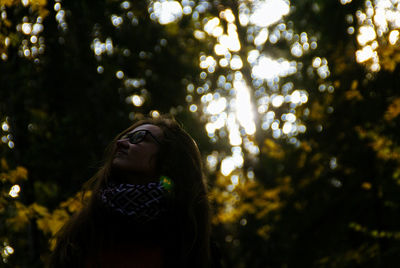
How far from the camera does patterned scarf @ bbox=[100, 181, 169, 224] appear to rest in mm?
2434

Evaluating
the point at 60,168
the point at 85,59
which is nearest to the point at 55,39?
the point at 85,59

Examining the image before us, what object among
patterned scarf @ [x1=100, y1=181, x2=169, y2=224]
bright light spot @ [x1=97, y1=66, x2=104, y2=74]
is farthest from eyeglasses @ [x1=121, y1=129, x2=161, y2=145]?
bright light spot @ [x1=97, y1=66, x2=104, y2=74]

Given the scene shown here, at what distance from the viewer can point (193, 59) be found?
38.3 ft

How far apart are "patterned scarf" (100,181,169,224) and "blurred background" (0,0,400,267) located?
137 centimetres

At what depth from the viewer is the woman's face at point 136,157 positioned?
2.65 meters

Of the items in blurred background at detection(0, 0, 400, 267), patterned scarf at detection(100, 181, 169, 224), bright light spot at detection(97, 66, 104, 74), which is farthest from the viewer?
bright light spot at detection(97, 66, 104, 74)

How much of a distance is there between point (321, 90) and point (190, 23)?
166 inches

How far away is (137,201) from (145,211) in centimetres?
7

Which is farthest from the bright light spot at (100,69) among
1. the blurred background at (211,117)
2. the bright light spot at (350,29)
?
the bright light spot at (350,29)

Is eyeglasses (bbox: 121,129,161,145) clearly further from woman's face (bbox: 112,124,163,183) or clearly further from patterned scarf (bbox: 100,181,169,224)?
patterned scarf (bbox: 100,181,169,224)

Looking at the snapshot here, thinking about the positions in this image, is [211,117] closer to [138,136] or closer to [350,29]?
[350,29]

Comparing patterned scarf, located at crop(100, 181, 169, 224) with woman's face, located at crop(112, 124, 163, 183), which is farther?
woman's face, located at crop(112, 124, 163, 183)

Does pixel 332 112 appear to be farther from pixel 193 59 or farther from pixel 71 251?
pixel 71 251

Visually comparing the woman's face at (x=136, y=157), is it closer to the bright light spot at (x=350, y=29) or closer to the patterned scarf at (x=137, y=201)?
the patterned scarf at (x=137, y=201)
